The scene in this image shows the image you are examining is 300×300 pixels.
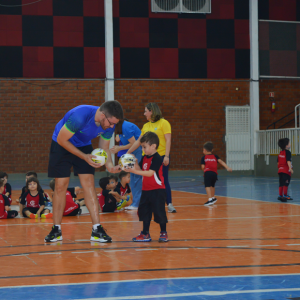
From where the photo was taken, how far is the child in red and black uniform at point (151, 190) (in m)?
5.59

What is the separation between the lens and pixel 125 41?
2125cm

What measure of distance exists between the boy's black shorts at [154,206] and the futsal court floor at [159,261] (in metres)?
0.28

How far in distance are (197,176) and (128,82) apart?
5209mm

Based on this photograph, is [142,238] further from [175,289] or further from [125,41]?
[125,41]

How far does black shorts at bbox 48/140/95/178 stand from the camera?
18.4ft

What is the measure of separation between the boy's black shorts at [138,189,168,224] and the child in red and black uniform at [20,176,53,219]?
2.95 metres

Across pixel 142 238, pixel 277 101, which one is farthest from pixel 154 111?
pixel 277 101

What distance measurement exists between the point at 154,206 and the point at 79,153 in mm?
1076

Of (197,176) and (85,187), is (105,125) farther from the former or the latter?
(197,176)

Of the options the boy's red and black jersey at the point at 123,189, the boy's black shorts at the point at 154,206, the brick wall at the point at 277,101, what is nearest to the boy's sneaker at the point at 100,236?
the boy's black shorts at the point at 154,206

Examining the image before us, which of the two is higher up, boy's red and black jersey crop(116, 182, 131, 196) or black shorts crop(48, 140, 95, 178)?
black shorts crop(48, 140, 95, 178)

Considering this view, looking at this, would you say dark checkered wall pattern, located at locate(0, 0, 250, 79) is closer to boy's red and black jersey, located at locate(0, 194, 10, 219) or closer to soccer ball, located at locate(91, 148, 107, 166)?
boy's red and black jersey, located at locate(0, 194, 10, 219)

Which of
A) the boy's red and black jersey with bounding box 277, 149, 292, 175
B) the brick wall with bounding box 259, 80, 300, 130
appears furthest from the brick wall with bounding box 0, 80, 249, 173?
the boy's red and black jersey with bounding box 277, 149, 292, 175

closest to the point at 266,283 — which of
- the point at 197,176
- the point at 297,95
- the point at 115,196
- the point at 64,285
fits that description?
the point at 64,285
